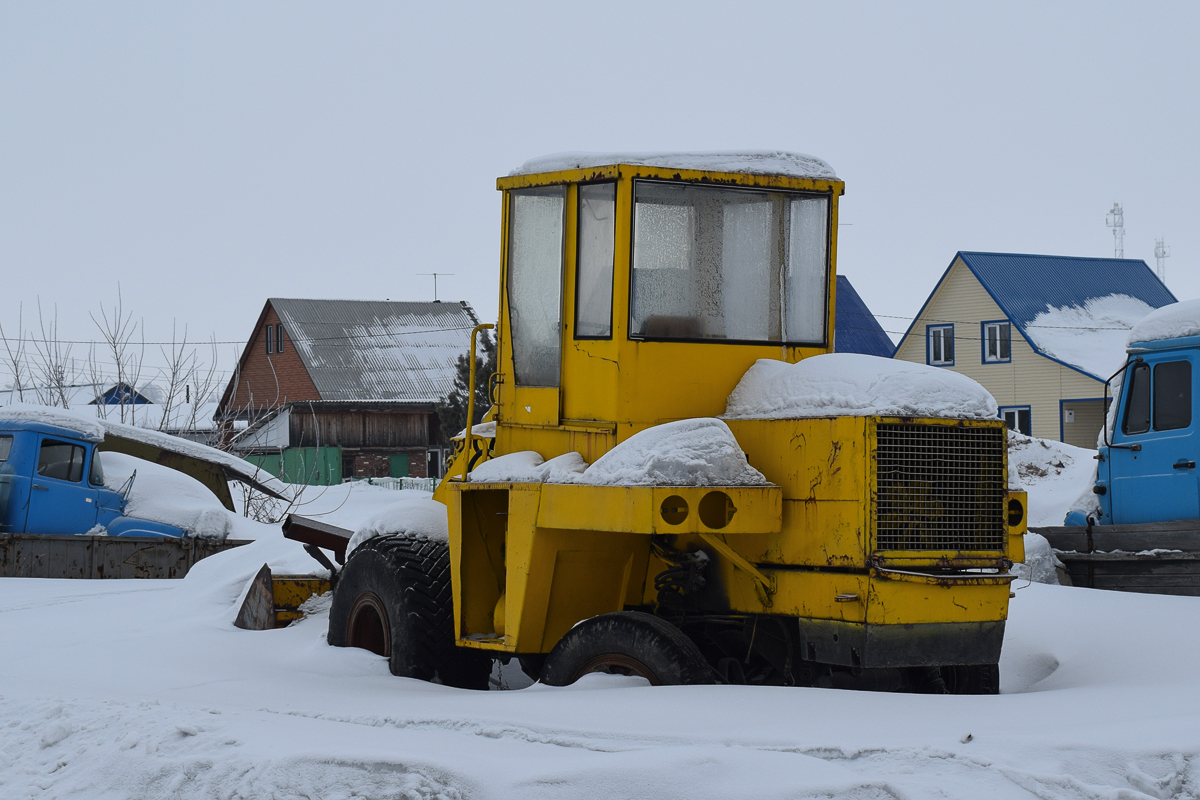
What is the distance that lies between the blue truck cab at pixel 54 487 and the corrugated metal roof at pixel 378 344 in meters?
27.5

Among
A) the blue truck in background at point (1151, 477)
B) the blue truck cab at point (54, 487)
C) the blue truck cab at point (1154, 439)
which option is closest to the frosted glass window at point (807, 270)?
the blue truck in background at point (1151, 477)

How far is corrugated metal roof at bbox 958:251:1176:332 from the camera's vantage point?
119 ft

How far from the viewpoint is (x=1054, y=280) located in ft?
122

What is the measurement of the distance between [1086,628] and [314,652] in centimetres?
497

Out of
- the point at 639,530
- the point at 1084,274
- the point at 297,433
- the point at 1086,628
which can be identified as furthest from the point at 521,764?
the point at 297,433

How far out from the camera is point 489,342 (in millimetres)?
34312

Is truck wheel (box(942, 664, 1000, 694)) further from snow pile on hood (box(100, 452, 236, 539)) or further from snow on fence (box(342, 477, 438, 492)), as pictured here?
snow on fence (box(342, 477, 438, 492))

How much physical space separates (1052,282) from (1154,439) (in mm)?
26797

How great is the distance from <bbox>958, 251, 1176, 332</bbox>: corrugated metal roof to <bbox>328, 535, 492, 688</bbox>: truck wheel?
30884mm

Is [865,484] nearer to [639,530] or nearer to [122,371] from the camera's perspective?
[639,530]

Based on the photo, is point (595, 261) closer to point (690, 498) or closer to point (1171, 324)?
point (690, 498)

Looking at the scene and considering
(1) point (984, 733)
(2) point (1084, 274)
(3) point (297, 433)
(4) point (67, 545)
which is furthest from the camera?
(3) point (297, 433)

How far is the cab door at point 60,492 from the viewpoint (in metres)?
16.8

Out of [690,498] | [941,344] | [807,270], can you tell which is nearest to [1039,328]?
[941,344]
